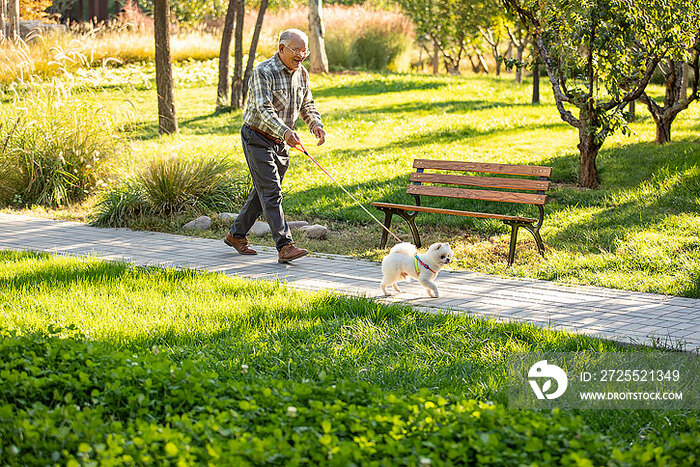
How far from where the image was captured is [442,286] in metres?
6.90

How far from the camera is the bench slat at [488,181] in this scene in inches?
328

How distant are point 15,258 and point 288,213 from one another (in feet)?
→ 12.9

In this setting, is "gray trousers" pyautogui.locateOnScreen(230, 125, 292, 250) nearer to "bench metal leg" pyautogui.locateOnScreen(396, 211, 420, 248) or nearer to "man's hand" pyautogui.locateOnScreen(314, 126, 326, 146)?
"man's hand" pyautogui.locateOnScreen(314, 126, 326, 146)

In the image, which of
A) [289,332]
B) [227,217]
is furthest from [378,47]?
[289,332]

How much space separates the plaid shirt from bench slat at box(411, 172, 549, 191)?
2.10m

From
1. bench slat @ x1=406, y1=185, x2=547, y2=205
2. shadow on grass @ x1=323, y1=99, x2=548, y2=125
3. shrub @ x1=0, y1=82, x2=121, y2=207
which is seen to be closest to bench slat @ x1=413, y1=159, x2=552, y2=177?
bench slat @ x1=406, y1=185, x2=547, y2=205

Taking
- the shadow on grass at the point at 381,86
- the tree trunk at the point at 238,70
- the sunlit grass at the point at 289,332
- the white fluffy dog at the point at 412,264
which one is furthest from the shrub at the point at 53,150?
the shadow on grass at the point at 381,86

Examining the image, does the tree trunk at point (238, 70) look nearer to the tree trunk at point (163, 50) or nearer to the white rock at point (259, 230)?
the tree trunk at point (163, 50)

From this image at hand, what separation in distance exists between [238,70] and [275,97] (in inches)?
446

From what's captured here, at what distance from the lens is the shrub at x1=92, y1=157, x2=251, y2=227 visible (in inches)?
387

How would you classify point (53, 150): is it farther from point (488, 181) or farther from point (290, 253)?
Answer: point (488, 181)

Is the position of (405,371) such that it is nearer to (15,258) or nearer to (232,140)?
(15,258)

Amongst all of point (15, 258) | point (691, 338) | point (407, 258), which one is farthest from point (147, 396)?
point (15, 258)

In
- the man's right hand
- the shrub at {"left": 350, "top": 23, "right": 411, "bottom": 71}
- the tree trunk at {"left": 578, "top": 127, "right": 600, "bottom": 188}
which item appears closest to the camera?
the man's right hand
